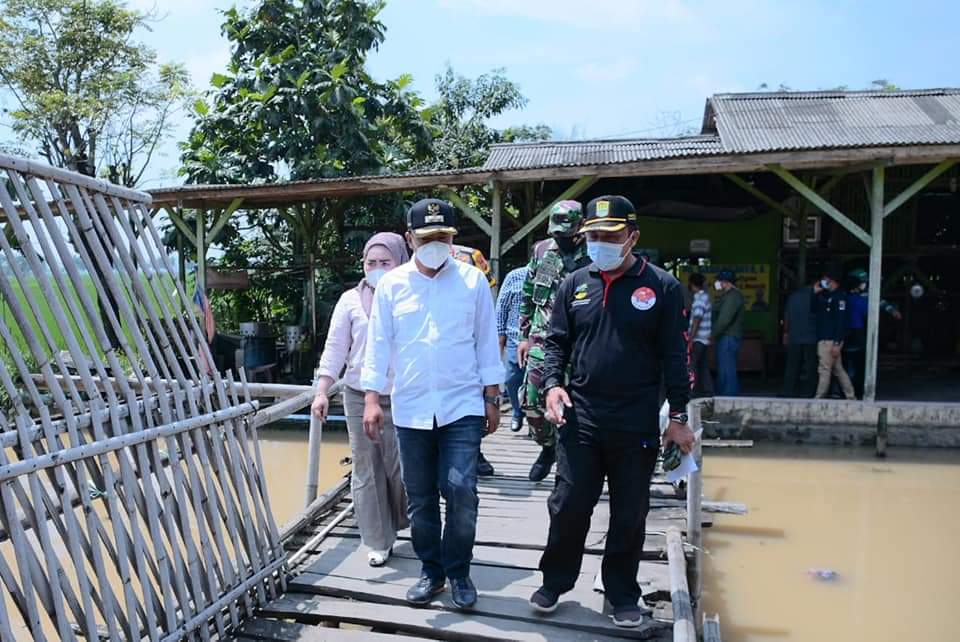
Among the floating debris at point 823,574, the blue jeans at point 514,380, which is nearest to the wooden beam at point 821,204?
the floating debris at point 823,574

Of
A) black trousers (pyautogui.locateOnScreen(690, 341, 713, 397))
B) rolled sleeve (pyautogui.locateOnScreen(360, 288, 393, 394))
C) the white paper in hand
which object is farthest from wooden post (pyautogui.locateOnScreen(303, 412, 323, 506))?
black trousers (pyautogui.locateOnScreen(690, 341, 713, 397))

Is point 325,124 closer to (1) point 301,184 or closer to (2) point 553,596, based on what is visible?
(1) point 301,184

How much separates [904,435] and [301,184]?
7.94 m

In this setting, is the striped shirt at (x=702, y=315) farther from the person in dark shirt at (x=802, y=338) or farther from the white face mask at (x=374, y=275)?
the white face mask at (x=374, y=275)

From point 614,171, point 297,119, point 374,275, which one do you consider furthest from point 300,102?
point 374,275

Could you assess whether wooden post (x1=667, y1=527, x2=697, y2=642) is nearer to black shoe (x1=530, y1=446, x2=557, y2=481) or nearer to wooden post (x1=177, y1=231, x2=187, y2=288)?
black shoe (x1=530, y1=446, x2=557, y2=481)

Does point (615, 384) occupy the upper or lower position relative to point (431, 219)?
lower

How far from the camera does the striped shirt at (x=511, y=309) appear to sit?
16.3 ft

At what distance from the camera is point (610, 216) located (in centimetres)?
272

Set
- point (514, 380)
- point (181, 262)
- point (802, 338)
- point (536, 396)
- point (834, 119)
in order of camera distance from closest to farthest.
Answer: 1. point (536, 396)
2. point (514, 380)
3. point (802, 338)
4. point (834, 119)
5. point (181, 262)

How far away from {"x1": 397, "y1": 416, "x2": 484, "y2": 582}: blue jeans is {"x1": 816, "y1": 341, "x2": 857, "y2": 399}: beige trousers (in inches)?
280

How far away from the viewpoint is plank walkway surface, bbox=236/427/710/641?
2.92 m

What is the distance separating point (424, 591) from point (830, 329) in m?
7.26

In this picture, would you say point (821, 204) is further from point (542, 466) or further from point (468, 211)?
point (542, 466)
